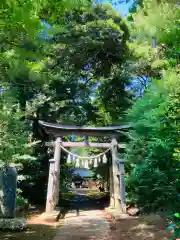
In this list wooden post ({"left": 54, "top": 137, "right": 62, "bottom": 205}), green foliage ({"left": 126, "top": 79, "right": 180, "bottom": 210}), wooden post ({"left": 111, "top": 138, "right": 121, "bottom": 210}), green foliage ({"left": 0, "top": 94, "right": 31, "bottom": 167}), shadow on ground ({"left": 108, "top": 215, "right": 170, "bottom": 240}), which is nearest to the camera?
green foliage ({"left": 126, "top": 79, "right": 180, "bottom": 210})

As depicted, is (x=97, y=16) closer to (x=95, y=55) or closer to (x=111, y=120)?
(x=95, y=55)

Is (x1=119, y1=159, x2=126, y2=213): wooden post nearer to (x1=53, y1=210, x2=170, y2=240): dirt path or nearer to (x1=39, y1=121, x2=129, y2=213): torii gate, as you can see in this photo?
(x1=39, y1=121, x2=129, y2=213): torii gate

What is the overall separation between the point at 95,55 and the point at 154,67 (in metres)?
3.72

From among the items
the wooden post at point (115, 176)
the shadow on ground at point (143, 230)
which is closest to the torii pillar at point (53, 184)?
the wooden post at point (115, 176)

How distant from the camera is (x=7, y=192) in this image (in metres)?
6.91

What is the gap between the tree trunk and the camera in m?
6.78

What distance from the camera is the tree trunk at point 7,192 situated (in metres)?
6.78

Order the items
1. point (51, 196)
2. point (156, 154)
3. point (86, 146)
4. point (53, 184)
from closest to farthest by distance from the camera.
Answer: point (156, 154)
point (51, 196)
point (53, 184)
point (86, 146)

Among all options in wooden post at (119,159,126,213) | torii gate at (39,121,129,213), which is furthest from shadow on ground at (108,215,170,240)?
torii gate at (39,121,129,213)

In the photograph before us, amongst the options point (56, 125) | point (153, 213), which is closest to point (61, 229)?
point (153, 213)

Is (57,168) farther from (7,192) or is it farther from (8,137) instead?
(8,137)

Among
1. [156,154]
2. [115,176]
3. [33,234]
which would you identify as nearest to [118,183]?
[115,176]

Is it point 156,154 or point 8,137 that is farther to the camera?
point 8,137

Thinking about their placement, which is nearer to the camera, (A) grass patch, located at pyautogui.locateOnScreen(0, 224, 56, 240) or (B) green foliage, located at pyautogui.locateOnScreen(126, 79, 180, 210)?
(B) green foliage, located at pyautogui.locateOnScreen(126, 79, 180, 210)
